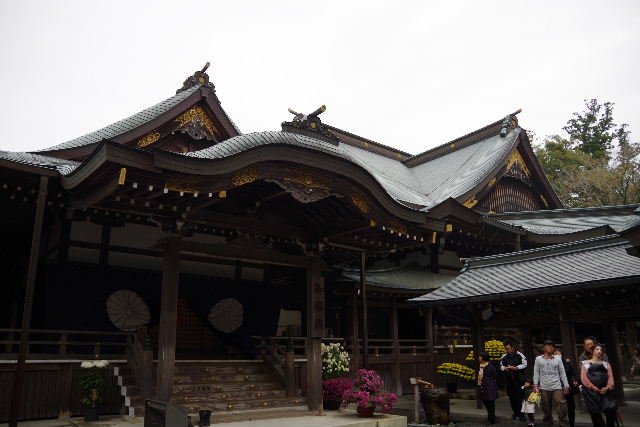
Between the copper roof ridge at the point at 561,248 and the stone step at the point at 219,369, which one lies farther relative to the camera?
the copper roof ridge at the point at 561,248

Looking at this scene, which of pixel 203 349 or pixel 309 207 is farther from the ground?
pixel 309 207

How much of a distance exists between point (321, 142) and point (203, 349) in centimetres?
703

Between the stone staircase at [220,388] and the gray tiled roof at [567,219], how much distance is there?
1206 centimetres

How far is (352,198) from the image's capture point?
10.8 m

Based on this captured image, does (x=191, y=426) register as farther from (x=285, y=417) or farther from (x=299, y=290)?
(x=299, y=290)

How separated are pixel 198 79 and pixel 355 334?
8945mm

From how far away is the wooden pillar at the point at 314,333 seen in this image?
11.4 meters

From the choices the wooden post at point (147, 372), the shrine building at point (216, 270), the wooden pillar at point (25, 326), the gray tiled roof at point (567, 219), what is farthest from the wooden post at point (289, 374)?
the gray tiled roof at point (567, 219)

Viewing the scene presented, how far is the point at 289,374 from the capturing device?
11.8 m

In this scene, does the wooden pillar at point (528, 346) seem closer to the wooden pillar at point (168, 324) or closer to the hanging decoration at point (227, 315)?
the hanging decoration at point (227, 315)

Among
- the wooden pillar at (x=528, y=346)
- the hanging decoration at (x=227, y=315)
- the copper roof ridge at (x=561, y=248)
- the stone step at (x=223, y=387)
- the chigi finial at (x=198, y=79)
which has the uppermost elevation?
the chigi finial at (x=198, y=79)

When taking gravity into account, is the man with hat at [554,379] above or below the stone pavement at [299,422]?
above

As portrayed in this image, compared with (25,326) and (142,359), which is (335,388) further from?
(25,326)

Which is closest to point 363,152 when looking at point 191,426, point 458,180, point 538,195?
point 458,180
